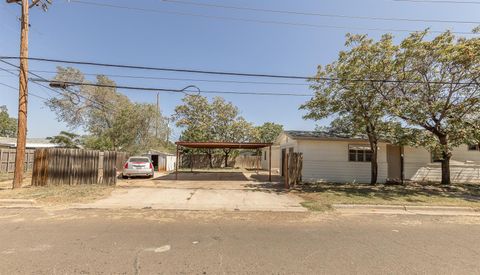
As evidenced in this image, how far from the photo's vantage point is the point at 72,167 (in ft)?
42.2

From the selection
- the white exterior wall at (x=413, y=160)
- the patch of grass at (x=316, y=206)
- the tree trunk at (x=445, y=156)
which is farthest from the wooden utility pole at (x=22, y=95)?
the white exterior wall at (x=413, y=160)

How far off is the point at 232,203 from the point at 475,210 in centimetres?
825

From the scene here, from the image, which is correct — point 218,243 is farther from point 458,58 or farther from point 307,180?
point 458,58

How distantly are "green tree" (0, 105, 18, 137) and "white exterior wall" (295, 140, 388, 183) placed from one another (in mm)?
64318

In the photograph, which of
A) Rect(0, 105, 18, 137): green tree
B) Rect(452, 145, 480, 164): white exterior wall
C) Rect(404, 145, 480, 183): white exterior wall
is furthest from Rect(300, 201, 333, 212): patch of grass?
Rect(0, 105, 18, 137): green tree

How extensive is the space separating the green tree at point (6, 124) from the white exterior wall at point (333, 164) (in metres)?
64.3

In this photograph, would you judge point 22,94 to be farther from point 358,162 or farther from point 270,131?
point 270,131

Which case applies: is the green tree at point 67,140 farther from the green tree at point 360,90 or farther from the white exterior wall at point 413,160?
the white exterior wall at point 413,160

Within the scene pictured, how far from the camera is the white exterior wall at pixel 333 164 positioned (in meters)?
16.8

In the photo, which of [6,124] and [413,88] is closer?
[413,88]

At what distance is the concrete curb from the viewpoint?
9.02 meters

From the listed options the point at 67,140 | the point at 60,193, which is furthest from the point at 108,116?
the point at 60,193

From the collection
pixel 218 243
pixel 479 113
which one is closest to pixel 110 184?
→ pixel 218 243

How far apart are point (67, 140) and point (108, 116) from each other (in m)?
5.35
